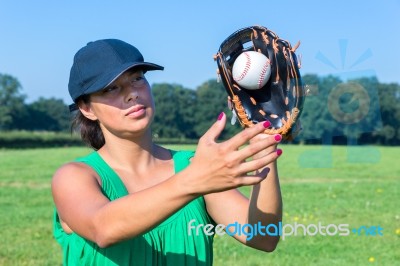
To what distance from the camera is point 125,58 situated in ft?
7.50

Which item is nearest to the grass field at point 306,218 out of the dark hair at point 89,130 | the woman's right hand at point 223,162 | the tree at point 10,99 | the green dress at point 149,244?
the dark hair at point 89,130

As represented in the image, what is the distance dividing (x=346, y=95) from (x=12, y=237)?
5.07 metres

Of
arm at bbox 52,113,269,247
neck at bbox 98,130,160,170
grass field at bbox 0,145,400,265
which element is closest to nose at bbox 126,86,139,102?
neck at bbox 98,130,160,170

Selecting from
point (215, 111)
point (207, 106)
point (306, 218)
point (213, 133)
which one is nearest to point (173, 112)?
point (207, 106)

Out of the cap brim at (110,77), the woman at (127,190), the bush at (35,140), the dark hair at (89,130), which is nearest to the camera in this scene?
the woman at (127,190)

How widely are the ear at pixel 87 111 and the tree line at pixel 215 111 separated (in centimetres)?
59

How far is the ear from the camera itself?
2494 mm

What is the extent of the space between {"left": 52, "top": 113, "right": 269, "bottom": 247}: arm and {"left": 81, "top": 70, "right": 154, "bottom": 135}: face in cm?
32

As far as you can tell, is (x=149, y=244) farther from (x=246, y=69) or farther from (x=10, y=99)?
(x=10, y=99)

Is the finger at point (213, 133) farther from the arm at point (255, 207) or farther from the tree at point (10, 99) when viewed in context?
the tree at point (10, 99)

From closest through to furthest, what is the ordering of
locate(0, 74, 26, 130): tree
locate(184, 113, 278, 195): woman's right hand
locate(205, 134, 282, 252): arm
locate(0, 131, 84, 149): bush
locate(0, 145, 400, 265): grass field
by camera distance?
locate(184, 113, 278, 195): woman's right hand
locate(205, 134, 282, 252): arm
locate(0, 145, 400, 265): grass field
locate(0, 131, 84, 149): bush
locate(0, 74, 26, 130): tree

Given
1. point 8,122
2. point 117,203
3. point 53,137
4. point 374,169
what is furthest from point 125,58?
point 8,122

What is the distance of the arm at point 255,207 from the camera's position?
7.53 ft

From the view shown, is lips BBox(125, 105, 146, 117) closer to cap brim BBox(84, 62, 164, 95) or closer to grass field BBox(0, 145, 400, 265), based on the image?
cap brim BBox(84, 62, 164, 95)
